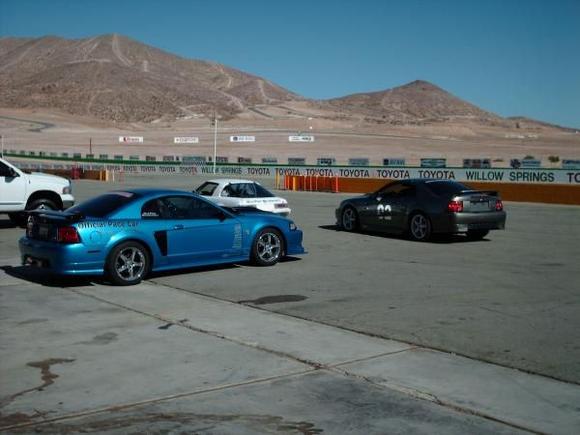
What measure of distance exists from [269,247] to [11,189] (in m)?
7.67

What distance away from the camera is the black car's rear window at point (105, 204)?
10.9 meters

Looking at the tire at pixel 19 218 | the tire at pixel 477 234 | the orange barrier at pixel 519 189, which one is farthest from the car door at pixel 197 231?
the orange barrier at pixel 519 189

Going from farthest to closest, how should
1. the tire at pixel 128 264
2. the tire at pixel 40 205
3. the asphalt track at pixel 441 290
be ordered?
the tire at pixel 40 205 → the tire at pixel 128 264 → the asphalt track at pixel 441 290

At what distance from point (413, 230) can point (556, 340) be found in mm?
9130

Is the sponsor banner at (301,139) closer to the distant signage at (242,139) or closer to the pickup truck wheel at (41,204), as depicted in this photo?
the distant signage at (242,139)

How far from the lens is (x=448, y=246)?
622 inches

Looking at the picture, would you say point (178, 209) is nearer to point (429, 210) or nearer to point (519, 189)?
point (429, 210)

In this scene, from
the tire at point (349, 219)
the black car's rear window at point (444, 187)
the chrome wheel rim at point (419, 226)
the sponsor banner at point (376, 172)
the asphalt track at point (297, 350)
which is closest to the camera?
the asphalt track at point (297, 350)

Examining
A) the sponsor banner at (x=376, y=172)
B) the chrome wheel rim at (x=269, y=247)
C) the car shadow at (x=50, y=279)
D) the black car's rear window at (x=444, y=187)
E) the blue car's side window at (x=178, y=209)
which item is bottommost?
the car shadow at (x=50, y=279)

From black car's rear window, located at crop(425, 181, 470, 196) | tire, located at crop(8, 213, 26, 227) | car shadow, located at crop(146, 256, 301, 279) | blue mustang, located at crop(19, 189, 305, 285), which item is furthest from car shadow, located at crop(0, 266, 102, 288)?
black car's rear window, located at crop(425, 181, 470, 196)

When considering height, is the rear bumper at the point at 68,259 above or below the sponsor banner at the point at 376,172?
below

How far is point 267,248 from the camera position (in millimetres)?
12516

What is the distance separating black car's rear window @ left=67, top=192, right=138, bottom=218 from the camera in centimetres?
1091

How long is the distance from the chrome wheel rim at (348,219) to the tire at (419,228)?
1661 millimetres
